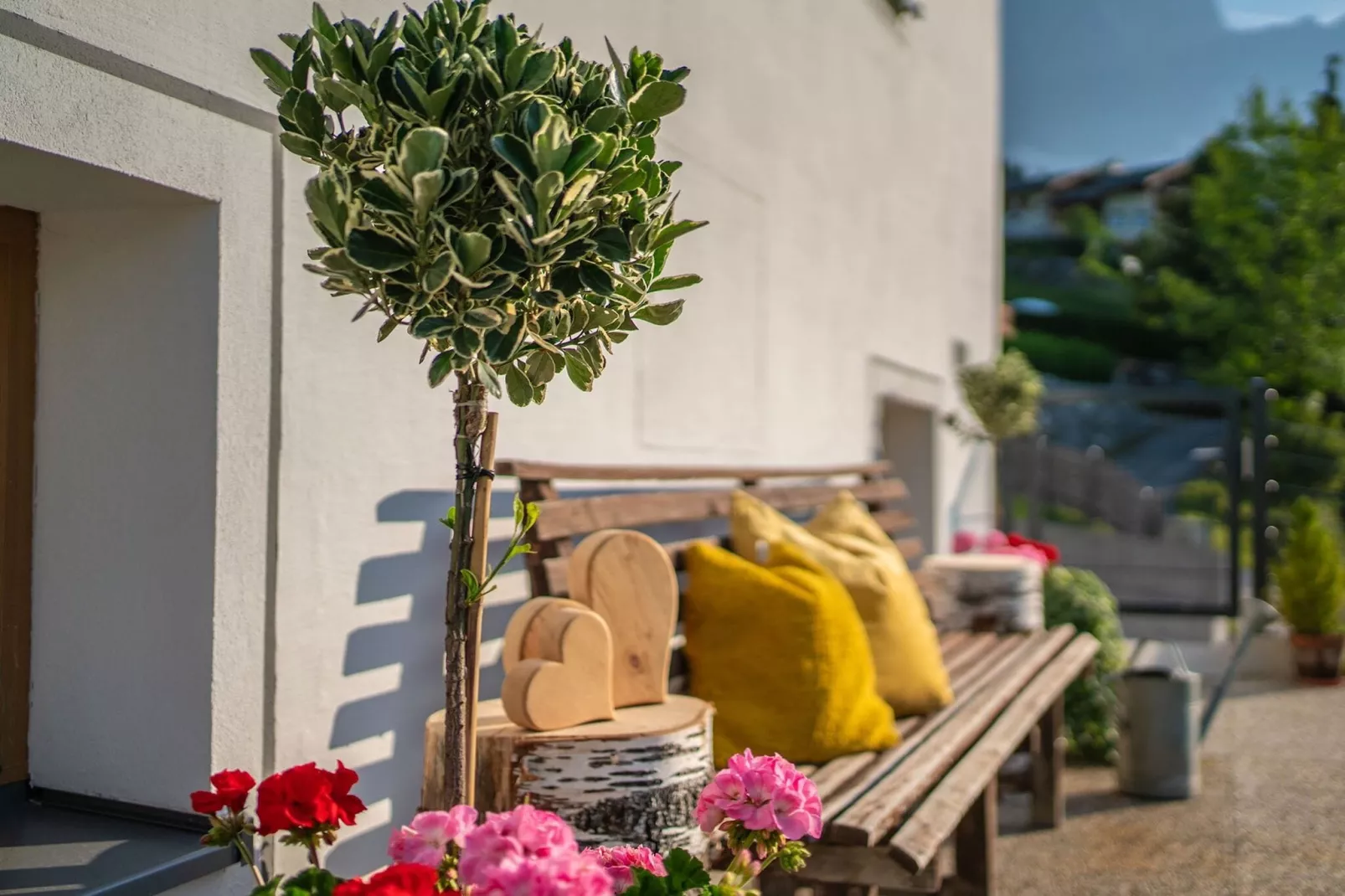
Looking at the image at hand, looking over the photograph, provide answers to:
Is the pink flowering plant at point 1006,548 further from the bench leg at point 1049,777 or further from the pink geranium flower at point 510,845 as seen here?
the pink geranium flower at point 510,845

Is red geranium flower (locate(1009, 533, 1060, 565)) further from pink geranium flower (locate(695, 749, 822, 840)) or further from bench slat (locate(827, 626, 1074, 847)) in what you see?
pink geranium flower (locate(695, 749, 822, 840))

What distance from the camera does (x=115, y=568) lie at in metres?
1.94

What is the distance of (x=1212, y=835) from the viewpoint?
4098 millimetres

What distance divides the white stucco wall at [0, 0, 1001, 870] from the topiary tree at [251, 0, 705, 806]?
48cm

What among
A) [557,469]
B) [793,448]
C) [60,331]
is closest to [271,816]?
[60,331]

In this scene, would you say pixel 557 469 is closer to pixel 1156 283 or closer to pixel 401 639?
Answer: pixel 401 639

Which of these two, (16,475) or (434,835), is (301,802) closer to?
(434,835)

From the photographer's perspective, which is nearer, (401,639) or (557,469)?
(401,639)

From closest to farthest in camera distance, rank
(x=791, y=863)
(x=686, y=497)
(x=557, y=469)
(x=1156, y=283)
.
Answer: (x=791, y=863)
(x=557, y=469)
(x=686, y=497)
(x=1156, y=283)

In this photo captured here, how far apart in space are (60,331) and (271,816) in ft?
3.48

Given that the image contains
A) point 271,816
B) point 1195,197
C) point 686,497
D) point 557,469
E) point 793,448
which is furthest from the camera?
point 1195,197

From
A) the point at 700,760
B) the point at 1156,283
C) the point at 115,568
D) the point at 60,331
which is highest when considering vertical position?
the point at 1156,283

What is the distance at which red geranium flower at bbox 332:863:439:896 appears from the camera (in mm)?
1016

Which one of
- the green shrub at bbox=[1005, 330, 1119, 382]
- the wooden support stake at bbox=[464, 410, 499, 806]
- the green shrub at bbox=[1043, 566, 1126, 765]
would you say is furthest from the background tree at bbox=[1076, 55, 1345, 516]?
the wooden support stake at bbox=[464, 410, 499, 806]
